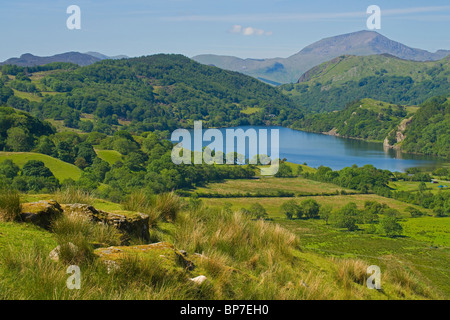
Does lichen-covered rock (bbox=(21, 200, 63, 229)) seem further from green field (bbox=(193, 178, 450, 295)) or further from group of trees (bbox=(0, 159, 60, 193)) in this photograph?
group of trees (bbox=(0, 159, 60, 193))

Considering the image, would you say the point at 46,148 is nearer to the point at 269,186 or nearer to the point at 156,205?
the point at 269,186

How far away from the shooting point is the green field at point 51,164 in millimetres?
62816

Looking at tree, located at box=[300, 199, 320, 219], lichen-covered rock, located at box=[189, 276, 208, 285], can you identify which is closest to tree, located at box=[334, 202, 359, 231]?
tree, located at box=[300, 199, 320, 219]

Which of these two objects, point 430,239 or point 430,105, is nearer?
point 430,239

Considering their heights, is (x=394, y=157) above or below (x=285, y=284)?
below

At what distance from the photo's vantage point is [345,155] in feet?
415

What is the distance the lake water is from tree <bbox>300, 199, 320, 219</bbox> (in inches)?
1687

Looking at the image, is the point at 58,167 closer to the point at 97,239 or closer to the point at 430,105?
the point at 97,239

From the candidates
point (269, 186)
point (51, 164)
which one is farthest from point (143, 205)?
point (269, 186)

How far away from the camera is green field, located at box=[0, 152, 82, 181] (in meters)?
62.8

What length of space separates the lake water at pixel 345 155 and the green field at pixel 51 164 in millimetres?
53680
